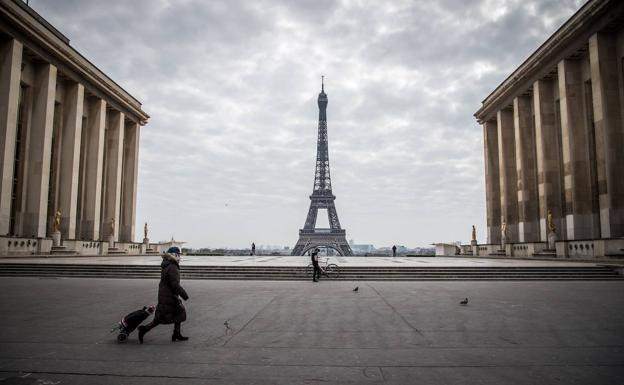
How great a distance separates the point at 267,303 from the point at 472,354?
687 centimetres

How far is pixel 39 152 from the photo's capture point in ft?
124

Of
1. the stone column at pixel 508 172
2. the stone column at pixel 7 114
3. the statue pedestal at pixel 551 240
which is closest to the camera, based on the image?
the stone column at pixel 7 114

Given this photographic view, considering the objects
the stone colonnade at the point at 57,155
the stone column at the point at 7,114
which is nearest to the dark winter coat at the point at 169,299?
the stone colonnade at the point at 57,155

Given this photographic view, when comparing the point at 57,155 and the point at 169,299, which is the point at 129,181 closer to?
the point at 57,155

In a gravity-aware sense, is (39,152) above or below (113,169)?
below

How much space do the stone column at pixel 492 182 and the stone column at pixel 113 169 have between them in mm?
44957

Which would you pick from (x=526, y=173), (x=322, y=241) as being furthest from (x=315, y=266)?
(x=322, y=241)

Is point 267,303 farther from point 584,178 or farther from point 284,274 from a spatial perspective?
point 584,178

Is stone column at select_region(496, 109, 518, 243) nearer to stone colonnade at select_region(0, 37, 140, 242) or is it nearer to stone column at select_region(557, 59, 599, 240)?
stone column at select_region(557, 59, 599, 240)

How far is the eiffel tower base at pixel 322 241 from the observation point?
8725 centimetres

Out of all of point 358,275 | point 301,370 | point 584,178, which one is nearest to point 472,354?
point 301,370

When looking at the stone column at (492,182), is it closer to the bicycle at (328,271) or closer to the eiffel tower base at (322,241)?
the eiffel tower base at (322,241)

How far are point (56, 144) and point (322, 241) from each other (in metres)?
55.2

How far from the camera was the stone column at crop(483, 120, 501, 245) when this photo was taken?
54000 millimetres
